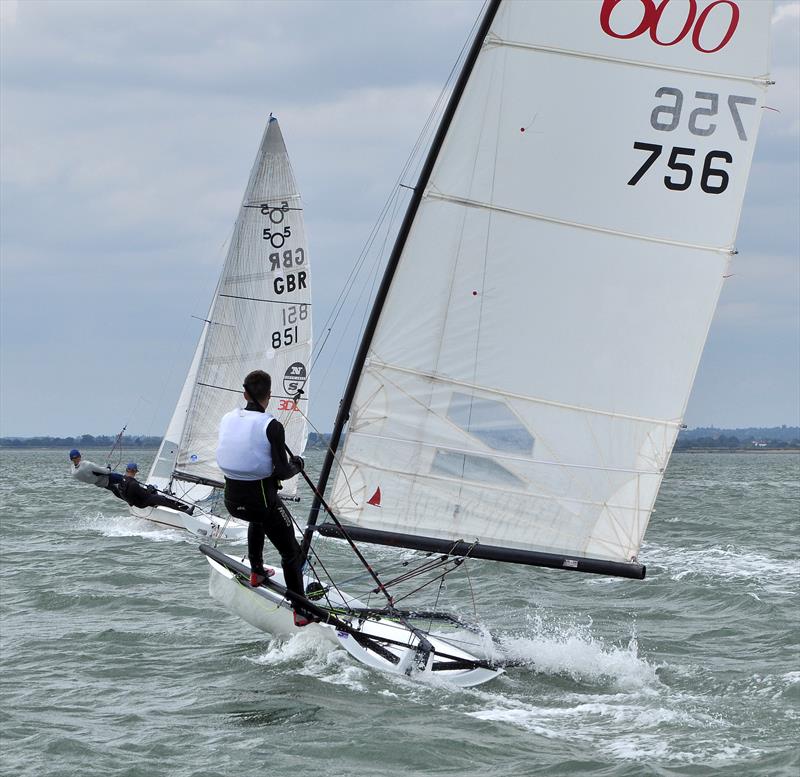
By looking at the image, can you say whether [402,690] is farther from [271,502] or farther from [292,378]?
[292,378]

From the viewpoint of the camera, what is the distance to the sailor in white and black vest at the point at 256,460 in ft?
28.0

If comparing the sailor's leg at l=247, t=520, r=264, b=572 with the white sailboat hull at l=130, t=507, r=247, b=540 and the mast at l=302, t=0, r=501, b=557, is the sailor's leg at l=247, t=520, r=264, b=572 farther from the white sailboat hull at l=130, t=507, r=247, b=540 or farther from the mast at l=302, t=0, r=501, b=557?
the white sailboat hull at l=130, t=507, r=247, b=540

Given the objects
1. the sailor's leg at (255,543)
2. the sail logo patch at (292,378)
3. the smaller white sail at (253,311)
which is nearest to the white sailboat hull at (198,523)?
the smaller white sail at (253,311)

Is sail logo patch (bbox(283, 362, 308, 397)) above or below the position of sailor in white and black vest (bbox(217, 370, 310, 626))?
above

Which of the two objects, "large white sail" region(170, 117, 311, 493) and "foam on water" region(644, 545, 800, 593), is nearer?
"foam on water" region(644, 545, 800, 593)

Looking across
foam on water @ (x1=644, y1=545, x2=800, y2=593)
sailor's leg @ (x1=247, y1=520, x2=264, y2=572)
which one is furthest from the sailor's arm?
foam on water @ (x1=644, y1=545, x2=800, y2=593)

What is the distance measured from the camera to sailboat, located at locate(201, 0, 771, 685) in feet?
28.0

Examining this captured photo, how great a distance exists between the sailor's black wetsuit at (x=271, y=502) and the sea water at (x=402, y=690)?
42.3 inches

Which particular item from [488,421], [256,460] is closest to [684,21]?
[488,421]

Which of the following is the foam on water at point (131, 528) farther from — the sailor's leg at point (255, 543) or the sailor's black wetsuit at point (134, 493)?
the sailor's leg at point (255, 543)

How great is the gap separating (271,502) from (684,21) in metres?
4.44

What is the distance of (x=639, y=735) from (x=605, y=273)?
322cm

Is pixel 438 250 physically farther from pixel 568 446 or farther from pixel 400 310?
pixel 568 446

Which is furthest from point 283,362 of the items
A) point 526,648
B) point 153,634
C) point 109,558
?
point 526,648
